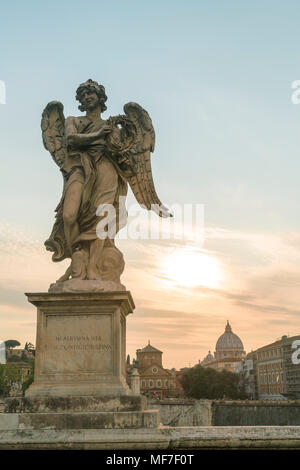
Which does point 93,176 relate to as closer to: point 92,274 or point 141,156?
point 141,156

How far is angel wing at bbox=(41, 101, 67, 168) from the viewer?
892 cm

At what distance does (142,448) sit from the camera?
247 inches

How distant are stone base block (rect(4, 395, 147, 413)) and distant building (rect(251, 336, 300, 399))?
11308 centimetres

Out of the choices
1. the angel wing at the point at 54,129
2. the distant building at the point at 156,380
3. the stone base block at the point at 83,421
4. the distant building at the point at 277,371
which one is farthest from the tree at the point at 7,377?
the stone base block at the point at 83,421

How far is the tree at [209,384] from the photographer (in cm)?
11400

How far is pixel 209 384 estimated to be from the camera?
114m

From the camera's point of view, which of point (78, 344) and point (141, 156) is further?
point (141, 156)

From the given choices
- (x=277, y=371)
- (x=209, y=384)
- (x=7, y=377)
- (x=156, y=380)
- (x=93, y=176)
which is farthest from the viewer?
(x=156, y=380)

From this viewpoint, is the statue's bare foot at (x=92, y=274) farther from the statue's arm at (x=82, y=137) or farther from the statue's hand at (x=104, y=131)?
the statue's hand at (x=104, y=131)

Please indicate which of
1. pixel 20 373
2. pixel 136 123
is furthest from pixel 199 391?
pixel 136 123

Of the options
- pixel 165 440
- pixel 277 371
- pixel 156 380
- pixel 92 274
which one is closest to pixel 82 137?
pixel 92 274

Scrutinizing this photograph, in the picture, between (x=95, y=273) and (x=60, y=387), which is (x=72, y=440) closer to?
(x=60, y=387)

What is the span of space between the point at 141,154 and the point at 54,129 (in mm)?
1564

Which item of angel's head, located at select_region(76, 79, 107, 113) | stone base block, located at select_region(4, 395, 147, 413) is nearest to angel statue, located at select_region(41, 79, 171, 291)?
angel's head, located at select_region(76, 79, 107, 113)
